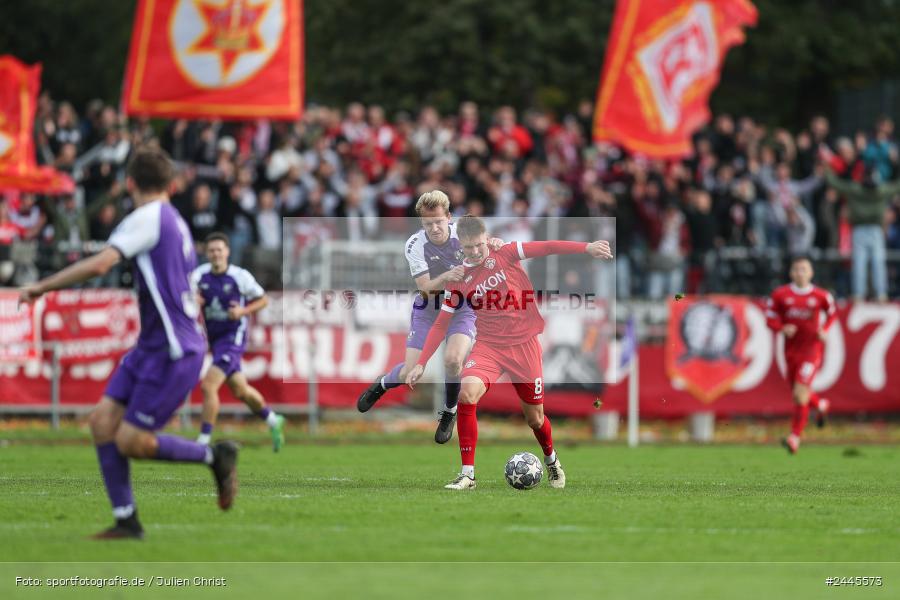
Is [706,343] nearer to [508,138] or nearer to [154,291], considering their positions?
[508,138]

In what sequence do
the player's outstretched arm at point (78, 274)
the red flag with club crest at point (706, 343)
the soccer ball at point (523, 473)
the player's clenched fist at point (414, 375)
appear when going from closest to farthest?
the player's outstretched arm at point (78, 274) → the soccer ball at point (523, 473) → the player's clenched fist at point (414, 375) → the red flag with club crest at point (706, 343)

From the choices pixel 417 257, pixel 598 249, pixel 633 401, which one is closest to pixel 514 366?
pixel 598 249

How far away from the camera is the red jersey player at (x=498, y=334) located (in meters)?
14.2

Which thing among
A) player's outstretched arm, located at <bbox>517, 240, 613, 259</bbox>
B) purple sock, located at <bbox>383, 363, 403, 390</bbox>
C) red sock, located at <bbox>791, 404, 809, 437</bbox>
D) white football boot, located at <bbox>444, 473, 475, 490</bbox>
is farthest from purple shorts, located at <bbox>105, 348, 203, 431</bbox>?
red sock, located at <bbox>791, 404, 809, 437</bbox>

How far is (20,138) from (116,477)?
14850 mm

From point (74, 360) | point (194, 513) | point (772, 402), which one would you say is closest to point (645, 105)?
point (772, 402)

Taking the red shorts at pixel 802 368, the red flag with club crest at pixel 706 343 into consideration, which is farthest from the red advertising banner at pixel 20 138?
the red shorts at pixel 802 368

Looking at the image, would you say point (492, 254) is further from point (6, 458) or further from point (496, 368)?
point (6, 458)

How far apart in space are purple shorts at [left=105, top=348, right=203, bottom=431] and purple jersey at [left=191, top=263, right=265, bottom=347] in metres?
8.56

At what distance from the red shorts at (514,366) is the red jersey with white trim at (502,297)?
0.08 metres

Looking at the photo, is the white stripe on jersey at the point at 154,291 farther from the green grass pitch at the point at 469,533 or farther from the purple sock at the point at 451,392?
the purple sock at the point at 451,392

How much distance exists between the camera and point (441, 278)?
1427cm

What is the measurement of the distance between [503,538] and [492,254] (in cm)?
459

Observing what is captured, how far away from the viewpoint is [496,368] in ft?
47.1
